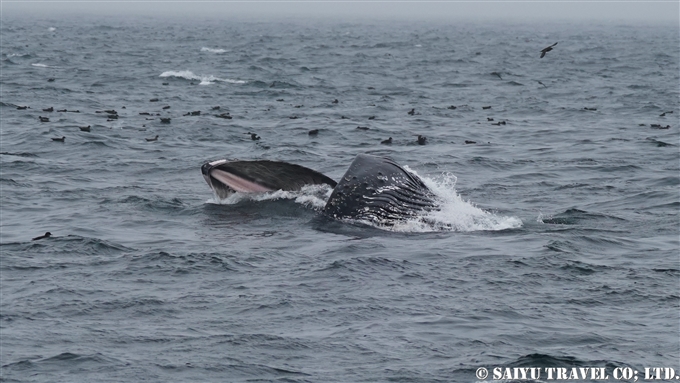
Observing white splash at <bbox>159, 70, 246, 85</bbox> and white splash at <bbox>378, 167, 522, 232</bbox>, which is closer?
white splash at <bbox>378, 167, 522, 232</bbox>

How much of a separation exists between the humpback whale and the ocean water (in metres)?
0.28

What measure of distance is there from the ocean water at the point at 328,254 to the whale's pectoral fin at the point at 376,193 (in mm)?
291

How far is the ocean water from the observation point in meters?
12.5

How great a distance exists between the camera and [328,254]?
16.7 metres

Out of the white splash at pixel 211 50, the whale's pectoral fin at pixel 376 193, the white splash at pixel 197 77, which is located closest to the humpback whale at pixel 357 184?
the whale's pectoral fin at pixel 376 193

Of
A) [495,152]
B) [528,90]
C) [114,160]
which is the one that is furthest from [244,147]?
[528,90]

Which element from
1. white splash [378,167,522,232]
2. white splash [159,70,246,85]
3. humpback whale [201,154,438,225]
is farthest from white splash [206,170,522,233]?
white splash [159,70,246,85]

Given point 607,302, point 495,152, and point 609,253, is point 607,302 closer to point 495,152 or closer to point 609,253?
point 609,253

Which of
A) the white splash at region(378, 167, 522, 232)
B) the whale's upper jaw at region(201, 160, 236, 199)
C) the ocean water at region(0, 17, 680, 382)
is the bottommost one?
the ocean water at region(0, 17, 680, 382)

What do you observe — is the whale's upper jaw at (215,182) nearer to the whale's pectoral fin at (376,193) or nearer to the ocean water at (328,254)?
the ocean water at (328,254)

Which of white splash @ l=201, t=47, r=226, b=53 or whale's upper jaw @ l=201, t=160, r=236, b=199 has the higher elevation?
whale's upper jaw @ l=201, t=160, r=236, b=199

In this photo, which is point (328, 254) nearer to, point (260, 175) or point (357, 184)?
point (357, 184)

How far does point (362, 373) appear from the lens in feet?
38.9

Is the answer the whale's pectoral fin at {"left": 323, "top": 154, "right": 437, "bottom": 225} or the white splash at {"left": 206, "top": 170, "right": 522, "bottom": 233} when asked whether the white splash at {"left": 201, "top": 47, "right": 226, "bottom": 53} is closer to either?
the white splash at {"left": 206, "top": 170, "right": 522, "bottom": 233}
